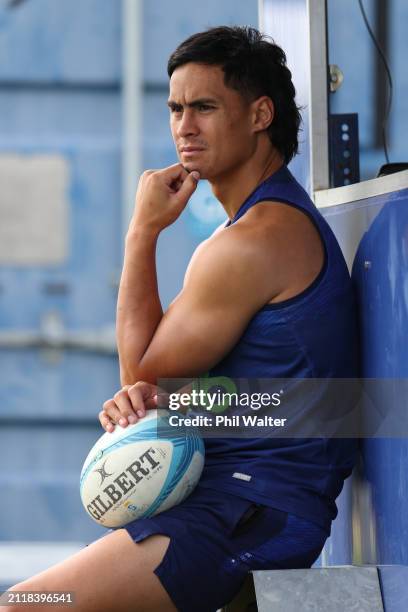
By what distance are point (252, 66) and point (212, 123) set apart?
17 centimetres

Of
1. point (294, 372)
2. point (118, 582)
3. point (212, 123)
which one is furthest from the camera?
point (212, 123)

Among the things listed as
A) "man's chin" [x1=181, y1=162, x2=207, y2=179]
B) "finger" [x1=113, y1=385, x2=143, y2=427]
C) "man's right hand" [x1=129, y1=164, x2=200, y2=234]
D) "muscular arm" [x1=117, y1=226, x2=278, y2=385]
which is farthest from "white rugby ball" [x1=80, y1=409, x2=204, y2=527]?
"man's chin" [x1=181, y1=162, x2=207, y2=179]

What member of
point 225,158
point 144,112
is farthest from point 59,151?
point 225,158

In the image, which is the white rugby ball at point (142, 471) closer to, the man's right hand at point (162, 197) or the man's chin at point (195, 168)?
the man's right hand at point (162, 197)

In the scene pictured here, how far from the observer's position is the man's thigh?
261 cm

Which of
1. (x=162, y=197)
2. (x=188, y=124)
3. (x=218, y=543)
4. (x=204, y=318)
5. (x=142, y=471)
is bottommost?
(x=218, y=543)

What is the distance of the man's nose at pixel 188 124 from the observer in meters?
2.92

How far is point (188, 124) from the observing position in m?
2.92

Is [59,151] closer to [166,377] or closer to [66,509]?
[66,509]

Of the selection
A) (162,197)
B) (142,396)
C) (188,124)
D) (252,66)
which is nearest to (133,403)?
(142,396)

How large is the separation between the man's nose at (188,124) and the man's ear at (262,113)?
0.14m

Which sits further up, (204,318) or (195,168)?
(195,168)

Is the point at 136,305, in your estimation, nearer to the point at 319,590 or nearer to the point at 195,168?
the point at 195,168

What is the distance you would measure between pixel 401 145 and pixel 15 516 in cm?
229
